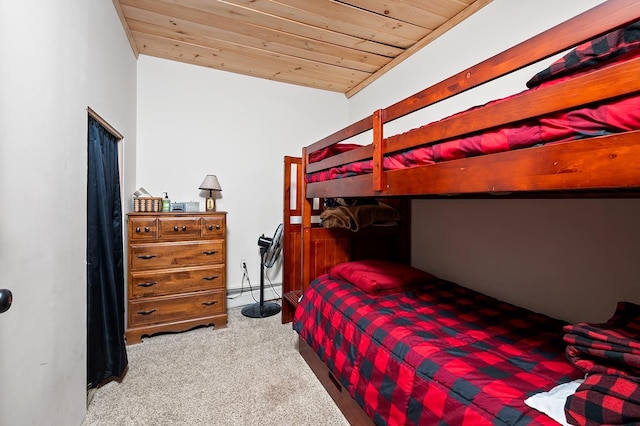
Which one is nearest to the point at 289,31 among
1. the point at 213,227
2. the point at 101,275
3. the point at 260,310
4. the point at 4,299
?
the point at 213,227

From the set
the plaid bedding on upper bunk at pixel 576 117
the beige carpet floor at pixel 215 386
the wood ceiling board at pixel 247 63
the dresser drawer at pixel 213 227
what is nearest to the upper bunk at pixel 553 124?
the plaid bedding on upper bunk at pixel 576 117

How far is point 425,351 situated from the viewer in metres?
1.15

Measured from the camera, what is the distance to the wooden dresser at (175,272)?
2.38 m

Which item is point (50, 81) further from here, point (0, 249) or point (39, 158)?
point (0, 249)

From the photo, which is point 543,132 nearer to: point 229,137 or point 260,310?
point 260,310

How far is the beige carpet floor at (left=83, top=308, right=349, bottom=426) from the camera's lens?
1.58m

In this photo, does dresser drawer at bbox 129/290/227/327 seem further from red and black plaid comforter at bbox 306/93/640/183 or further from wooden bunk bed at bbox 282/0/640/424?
red and black plaid comforter at bbox 306/93/640/183

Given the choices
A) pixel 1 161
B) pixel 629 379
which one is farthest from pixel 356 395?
pixel 1 161

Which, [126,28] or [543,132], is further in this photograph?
[126,28]

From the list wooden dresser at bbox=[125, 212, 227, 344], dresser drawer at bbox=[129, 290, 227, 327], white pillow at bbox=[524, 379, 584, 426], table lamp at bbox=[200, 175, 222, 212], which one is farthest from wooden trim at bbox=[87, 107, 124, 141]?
white pillow at bbox=[524, 379, 584, 426]

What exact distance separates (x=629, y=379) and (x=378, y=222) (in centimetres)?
191

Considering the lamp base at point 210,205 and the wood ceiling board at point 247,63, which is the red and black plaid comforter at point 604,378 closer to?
the lamp base at point 210,205

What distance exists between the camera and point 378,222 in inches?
103

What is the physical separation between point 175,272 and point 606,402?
2.64 metres
